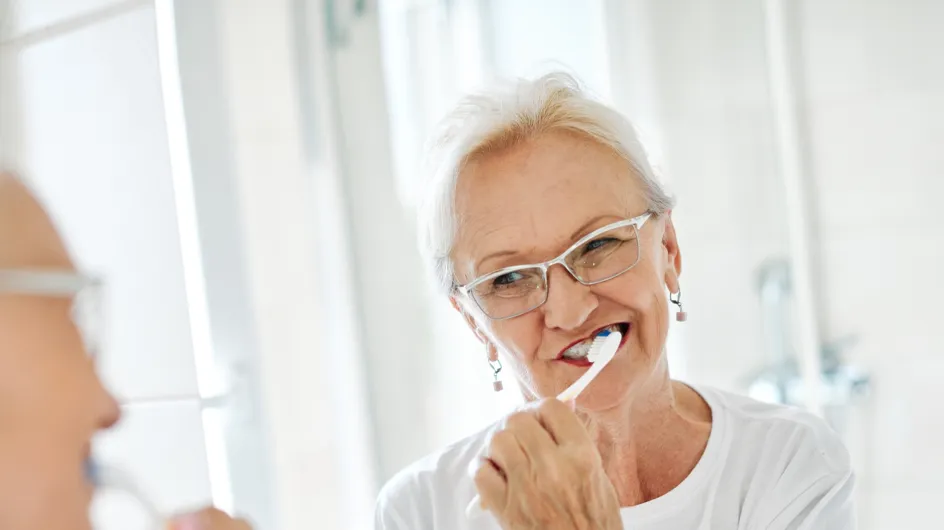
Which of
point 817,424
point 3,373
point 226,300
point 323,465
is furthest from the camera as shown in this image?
point 323,465

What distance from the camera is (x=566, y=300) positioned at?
910mm

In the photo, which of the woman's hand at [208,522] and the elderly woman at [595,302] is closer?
the woman's hand at [208,522]

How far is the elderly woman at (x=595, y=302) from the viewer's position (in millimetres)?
922

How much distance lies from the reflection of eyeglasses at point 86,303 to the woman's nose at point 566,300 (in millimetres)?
589

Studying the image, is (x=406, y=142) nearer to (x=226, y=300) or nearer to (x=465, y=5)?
(x=465, y=5)

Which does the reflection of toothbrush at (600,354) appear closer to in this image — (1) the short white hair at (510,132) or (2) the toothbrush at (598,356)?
(2) the toothbrush at (598,356)

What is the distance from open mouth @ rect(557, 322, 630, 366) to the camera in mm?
930

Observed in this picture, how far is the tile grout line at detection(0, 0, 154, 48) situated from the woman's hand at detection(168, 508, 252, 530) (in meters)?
0.20

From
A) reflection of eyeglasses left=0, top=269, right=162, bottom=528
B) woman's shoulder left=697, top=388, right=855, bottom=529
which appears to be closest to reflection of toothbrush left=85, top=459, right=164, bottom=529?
reflection of eyeglasses left=0, top=269, right=162, bottom=528

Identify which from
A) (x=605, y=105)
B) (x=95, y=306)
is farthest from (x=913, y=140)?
(x=95, y=306)

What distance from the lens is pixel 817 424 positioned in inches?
40.8

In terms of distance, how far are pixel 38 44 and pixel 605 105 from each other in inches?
28.5

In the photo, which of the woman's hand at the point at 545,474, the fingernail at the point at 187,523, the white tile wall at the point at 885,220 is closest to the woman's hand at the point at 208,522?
the fingernail at the point at 187,523

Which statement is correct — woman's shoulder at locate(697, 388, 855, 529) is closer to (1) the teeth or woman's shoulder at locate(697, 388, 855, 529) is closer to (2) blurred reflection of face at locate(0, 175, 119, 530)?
(1) the teeth
